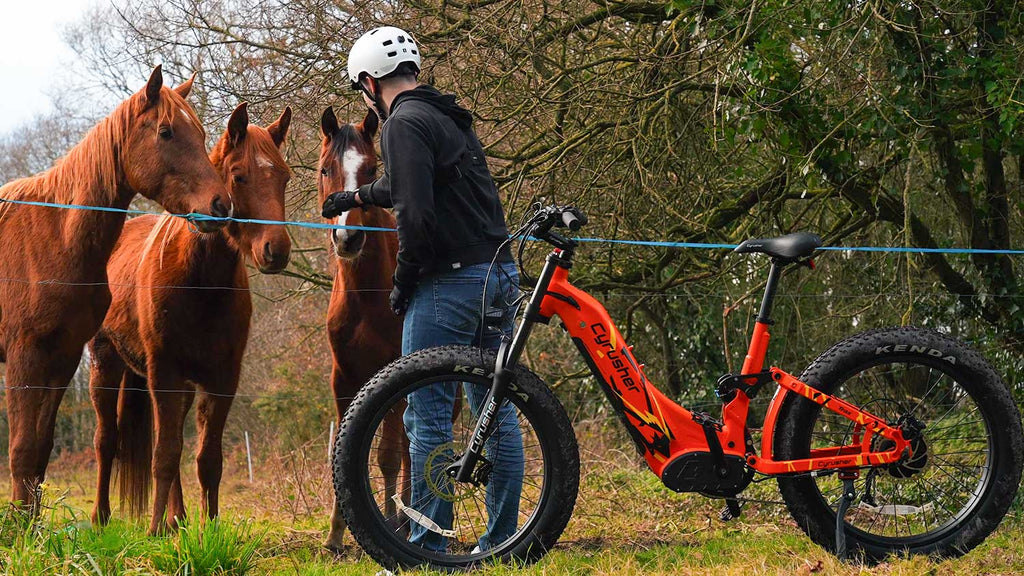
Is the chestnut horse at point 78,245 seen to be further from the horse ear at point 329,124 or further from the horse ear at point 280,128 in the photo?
the horse ear at point 280,128

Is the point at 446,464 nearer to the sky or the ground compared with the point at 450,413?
nearer to the ground

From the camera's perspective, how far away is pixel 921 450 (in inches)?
155

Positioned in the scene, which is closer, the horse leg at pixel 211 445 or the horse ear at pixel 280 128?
the horse leg at pixel 211 445

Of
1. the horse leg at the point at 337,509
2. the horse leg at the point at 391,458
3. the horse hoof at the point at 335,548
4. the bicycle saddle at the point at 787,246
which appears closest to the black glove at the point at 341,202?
the horse leg at the point at 391,458

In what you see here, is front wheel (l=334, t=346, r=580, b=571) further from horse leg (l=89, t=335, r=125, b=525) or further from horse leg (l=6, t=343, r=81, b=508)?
horse leg (l=89, t=335, r=125, b=525)

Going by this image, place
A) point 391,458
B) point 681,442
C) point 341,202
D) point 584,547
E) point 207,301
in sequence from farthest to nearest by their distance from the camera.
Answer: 1. point 207,301
2. point 584,547
3. point 341,202
4. point 391,458
5. point 681,442

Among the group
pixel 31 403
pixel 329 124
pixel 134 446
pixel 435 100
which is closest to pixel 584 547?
pixel 435 100

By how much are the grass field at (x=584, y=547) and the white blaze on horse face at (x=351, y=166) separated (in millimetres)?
1752

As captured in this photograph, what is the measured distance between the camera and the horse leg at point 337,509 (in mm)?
5359

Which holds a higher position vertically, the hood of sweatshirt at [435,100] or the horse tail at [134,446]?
the hood of sweatshirt at [435,100]

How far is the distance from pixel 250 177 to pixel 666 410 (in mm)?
2919

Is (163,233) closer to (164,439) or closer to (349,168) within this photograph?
(164,439)

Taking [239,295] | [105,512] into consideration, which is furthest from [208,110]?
[105,512]

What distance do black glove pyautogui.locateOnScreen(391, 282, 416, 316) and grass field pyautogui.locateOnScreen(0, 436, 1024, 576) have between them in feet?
3.49
